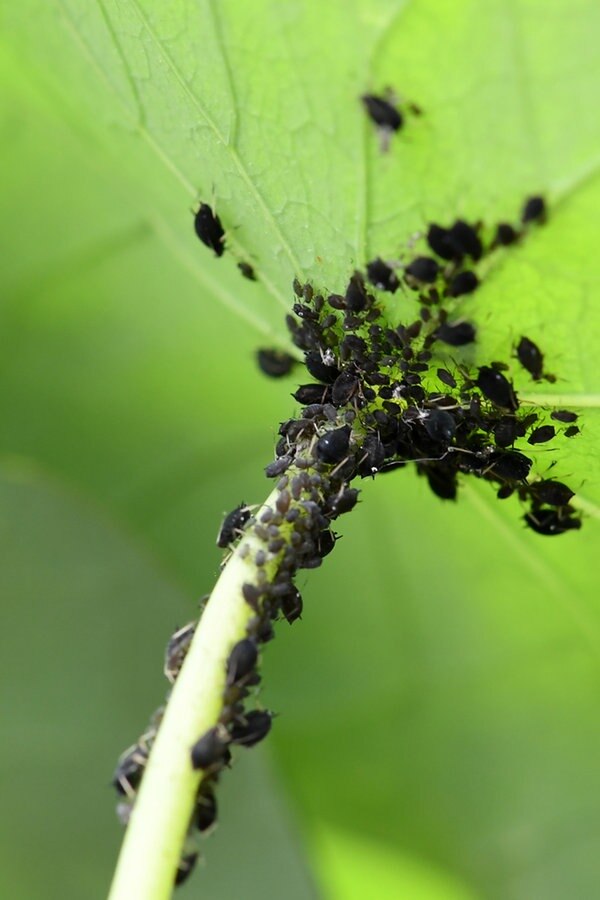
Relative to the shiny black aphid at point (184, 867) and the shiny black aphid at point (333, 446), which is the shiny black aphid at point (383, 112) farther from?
the shiny black aphid at point (184, 867)

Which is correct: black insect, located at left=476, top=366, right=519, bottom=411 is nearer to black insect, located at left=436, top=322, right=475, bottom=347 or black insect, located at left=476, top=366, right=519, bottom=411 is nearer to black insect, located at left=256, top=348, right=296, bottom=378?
black insect, located at left=436, top=322, right=475, bottom=347

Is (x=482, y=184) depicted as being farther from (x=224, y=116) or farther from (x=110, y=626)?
(x=110, y=626)

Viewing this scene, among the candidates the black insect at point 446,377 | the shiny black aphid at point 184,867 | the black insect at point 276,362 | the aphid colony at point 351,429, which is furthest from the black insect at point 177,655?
the black insect at point 276,362

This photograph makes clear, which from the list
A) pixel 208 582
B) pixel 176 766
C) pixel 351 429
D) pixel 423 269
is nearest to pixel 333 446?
pixel 351 429

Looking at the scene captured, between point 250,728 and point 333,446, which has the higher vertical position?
point 333,446

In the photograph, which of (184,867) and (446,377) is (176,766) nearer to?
(184,867)

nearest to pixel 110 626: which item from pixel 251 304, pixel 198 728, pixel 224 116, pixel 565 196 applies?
pixel 251 304

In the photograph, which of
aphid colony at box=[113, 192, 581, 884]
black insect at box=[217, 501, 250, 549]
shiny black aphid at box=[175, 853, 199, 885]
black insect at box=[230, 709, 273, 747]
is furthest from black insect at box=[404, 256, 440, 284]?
shiny black aphid at box=[175, 853, 199, 885]
